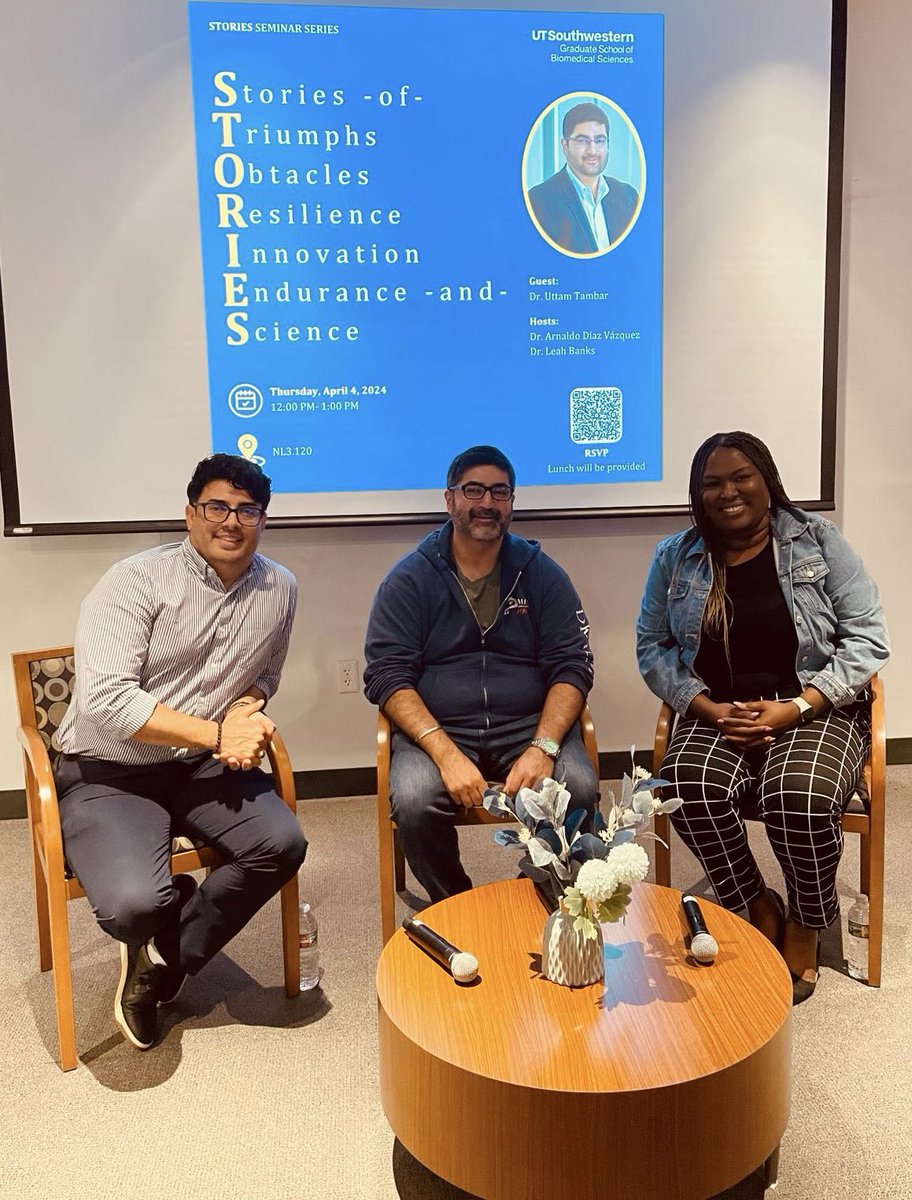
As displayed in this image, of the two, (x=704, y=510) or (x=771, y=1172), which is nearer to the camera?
(x=771, y=1172)

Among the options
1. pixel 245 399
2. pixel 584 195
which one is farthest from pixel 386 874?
pixel 584 195

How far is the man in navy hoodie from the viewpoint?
2539 mm

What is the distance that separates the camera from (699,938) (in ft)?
5.86

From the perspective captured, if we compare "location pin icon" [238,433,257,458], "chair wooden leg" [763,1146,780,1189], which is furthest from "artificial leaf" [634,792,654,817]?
"location pin icon" [238,433,257,458]

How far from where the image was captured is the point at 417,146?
323cm

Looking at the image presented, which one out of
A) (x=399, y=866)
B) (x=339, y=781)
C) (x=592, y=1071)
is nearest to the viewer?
(x=592, y=1071)

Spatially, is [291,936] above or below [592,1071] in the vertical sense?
below

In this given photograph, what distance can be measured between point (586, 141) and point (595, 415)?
0.88 metres

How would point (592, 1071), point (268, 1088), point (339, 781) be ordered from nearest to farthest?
point (592, 1071) < point (268, 1088) < point (339, 781)

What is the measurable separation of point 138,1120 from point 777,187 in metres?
3.25

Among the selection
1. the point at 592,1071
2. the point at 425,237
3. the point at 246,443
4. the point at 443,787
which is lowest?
the point at 592,1071

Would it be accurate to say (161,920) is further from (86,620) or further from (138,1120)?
(86,620)

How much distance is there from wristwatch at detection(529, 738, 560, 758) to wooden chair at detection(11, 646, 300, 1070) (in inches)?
24.2

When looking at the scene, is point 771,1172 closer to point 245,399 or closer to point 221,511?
point 221,511
